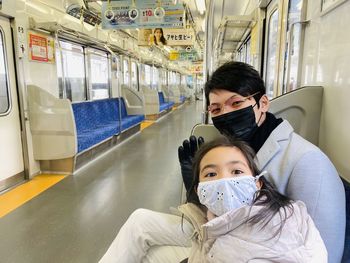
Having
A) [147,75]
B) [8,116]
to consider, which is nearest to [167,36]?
[8,116]

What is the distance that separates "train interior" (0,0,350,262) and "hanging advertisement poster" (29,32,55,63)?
17 millimetres

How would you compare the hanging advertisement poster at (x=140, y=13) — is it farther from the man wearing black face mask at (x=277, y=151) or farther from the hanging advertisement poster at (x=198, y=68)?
the hanging advertisement poster at (x=198, y=68)

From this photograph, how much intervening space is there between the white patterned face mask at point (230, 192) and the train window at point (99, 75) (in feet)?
20.9

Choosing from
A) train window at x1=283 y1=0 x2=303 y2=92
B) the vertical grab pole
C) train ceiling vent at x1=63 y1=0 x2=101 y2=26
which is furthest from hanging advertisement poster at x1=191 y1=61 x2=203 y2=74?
the vertical grab pole

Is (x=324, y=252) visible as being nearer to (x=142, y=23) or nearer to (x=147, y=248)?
(x=147, y=248)

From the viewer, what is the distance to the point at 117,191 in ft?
Answer: 12.5

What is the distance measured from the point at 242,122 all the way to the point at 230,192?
1.59 ft

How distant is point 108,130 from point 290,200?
514cm

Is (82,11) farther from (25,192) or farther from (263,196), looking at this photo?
(263,196)

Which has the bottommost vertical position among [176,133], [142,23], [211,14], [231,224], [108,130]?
[176,133]

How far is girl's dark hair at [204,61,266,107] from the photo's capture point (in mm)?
1414

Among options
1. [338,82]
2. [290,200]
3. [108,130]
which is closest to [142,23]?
[108,130]

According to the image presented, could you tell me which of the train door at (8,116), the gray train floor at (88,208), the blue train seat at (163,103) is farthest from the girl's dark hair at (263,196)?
the blue train seat at (163,103)

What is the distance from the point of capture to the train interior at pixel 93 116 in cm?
185
